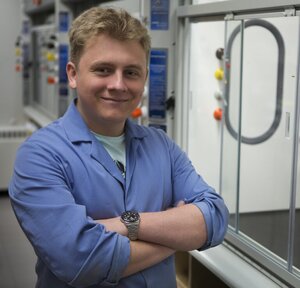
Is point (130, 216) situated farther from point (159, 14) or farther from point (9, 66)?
point (9, 66)

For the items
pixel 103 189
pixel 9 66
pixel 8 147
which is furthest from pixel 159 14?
pixel 9 66

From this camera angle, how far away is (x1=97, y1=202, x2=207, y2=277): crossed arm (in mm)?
1410

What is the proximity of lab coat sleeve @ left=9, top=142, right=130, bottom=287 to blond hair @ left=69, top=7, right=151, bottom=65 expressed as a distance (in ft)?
1.19

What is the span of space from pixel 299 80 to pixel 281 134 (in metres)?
0.89

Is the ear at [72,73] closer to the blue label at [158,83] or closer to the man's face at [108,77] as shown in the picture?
the man's face at [108,77]

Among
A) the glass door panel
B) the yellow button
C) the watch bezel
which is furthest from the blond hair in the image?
the yellow button

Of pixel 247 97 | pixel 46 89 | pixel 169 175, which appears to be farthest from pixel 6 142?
pixel 169 175

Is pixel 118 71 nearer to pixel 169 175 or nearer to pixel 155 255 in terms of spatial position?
pixel 169 175

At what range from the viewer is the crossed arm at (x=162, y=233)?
141 centimetres

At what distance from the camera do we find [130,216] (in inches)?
56.5

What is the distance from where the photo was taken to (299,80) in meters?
1.87

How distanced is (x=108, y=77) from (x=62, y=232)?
18.8 inches

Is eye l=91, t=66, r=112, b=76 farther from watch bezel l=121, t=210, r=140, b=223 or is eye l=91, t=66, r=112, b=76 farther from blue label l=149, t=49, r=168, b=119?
blue label l=149, t=49, r=168, b=119

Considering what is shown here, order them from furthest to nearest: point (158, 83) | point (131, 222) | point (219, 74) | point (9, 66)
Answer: point (9, 66) → point (158, 83) → point (219, 74) → point (131, 222)
